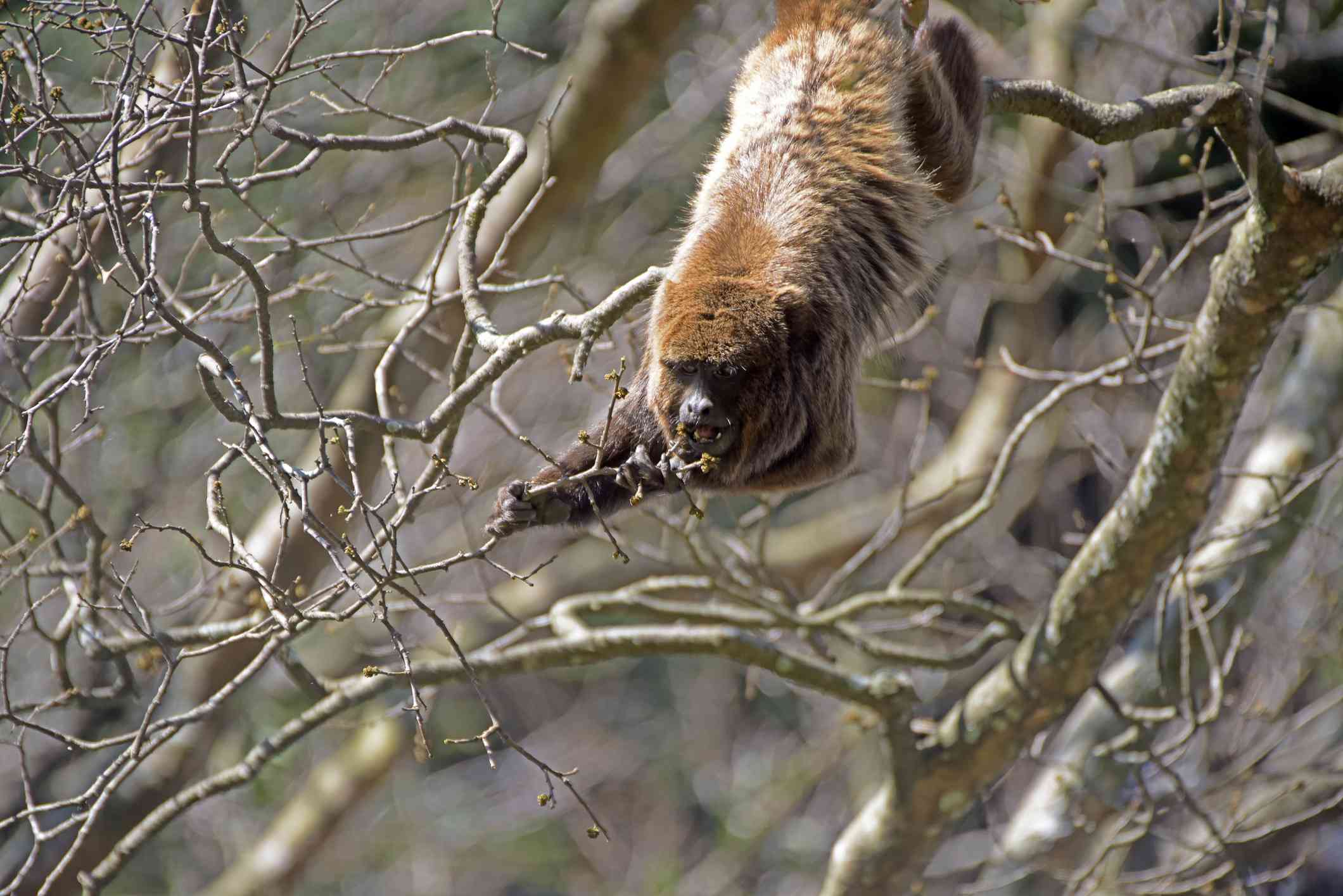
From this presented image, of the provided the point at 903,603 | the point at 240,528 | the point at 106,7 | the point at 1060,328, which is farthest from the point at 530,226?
the point at 1060,328

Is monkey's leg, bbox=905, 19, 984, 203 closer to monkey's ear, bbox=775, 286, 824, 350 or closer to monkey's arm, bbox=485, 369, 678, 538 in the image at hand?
monkey's ear, bbox=775, 286, 824, 350

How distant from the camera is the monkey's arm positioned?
4.05 meters

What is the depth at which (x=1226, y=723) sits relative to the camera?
8258 millimetres

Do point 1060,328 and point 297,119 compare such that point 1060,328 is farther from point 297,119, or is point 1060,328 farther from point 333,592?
point 333,592

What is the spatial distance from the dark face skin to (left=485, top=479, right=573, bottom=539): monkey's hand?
587mm

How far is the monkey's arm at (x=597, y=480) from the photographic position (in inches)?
159

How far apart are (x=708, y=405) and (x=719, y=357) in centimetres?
16

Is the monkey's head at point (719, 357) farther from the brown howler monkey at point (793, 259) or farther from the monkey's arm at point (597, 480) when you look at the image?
the monkey's arm at point (597, 480)

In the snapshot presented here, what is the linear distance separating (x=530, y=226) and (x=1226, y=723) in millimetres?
5823

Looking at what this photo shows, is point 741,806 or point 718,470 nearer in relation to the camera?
point 718,470

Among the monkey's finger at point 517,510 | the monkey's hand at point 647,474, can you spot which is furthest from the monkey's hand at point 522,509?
the monkey's hand at point 647,474

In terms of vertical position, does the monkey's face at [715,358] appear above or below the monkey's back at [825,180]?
below

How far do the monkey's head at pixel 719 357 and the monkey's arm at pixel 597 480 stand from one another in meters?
0.20

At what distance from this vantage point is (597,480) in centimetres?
440
